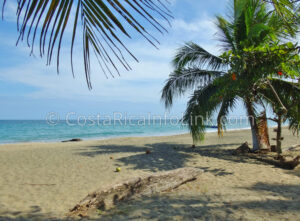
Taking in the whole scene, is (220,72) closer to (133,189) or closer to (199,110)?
(199,110)

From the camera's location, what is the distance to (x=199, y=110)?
9.56 m

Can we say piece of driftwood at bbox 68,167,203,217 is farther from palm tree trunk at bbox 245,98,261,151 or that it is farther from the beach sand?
palm tree trunk at bbox 245,98,261,151

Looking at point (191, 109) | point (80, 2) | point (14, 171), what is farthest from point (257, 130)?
point (80, 2)

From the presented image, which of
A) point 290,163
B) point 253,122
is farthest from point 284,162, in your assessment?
point 253,122

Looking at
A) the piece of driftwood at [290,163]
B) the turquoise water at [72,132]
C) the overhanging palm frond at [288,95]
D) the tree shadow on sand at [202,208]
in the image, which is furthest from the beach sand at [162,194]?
the turquoise water at [72,132]

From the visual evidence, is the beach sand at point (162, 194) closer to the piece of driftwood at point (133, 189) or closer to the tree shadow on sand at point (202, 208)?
the tree shadow on sand at point (202, 208)

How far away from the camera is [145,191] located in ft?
16.8

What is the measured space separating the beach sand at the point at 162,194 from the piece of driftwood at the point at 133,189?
0.60 feet

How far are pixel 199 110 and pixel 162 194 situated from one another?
499 cm

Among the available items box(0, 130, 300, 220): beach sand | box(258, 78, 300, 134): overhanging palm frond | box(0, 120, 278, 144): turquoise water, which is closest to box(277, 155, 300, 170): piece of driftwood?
box(0, 130, 300, 220): beach sand

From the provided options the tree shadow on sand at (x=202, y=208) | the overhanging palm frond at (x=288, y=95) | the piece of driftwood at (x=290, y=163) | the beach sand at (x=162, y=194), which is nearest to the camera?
the tree shadow on sand at (x=202, y=208)

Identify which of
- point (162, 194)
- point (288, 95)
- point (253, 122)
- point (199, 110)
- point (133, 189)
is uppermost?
point (288, 95)

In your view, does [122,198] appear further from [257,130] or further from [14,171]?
[257,130]

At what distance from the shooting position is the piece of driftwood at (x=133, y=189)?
4.37 metres
